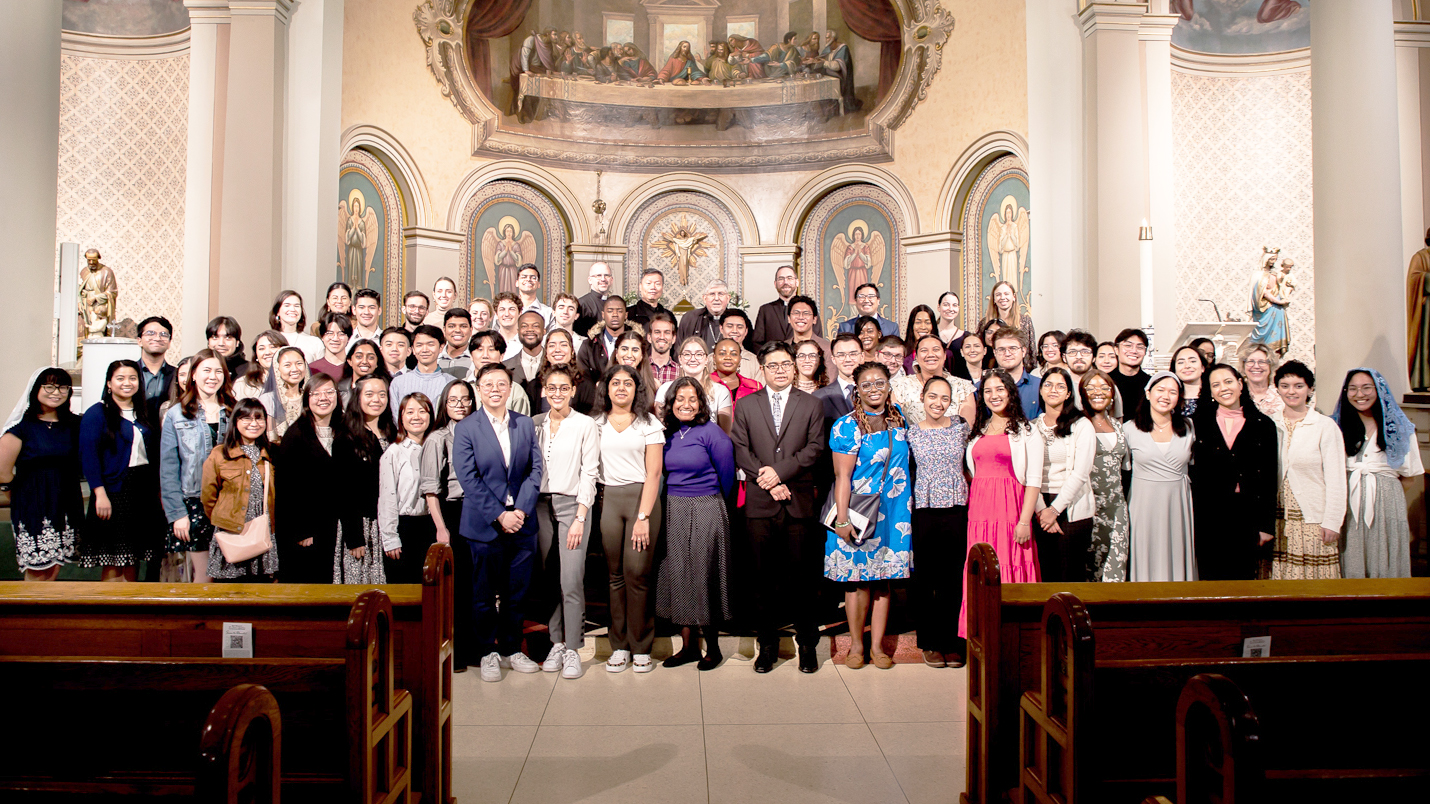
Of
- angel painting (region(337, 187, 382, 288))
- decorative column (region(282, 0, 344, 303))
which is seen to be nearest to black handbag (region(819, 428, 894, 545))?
decorative column (region(282, 0, 344, 303))

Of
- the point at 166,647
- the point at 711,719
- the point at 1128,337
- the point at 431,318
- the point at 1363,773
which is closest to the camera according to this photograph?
the point at 1363,773

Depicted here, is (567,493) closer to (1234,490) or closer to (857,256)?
(1234,490)

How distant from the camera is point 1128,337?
5699 millimetres

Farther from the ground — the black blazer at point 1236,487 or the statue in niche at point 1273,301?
the statue in niche at point 1273,301

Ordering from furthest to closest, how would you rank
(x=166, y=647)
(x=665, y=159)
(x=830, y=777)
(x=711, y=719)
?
1. (x=665, y=159)
2. (x=711, y=719)
3. (x=830, y=777)
4. (x=166, y=647)

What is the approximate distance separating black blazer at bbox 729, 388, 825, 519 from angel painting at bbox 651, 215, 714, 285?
977 centimetres

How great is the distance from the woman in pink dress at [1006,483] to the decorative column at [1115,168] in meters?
4.35

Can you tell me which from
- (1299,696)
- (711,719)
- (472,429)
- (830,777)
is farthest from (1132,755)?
(472,429)

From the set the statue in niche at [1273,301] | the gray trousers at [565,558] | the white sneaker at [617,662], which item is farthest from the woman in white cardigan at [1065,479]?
the statue in niche at [1273,301]

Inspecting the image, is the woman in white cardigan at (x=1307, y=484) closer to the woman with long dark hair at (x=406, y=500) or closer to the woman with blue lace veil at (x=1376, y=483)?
the woman with blue lace veil at (x=1376, y=483)

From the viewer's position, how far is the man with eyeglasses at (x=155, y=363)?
5.10 m

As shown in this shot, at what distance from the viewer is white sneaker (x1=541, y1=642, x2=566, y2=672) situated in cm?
467

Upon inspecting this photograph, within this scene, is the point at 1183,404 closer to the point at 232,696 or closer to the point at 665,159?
the point at 232,696

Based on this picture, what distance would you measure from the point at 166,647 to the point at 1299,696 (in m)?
3.30
